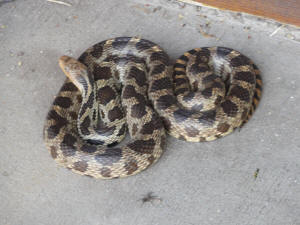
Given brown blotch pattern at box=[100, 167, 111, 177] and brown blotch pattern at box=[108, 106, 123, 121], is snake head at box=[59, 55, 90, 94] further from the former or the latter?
brown blotch pattern at box=[100, 167, 111, 177]

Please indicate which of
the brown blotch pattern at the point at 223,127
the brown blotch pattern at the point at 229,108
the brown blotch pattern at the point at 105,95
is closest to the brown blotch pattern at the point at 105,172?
the brown blotch pattern at the point at 105,95

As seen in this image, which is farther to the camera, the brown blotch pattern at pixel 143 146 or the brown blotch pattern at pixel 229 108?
the brown blotch pattern at pixel 229 108

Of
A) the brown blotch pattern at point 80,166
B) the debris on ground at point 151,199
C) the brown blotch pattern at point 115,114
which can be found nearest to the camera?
the debris on ground at point 151,199

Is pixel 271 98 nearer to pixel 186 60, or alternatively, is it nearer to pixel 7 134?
pixel 186 60

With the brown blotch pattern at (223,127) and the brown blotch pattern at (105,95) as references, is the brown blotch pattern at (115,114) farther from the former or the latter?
the brown blotch pattern at (223,127)

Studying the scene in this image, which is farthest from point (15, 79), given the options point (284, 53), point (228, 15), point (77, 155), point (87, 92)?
point (284, 53)

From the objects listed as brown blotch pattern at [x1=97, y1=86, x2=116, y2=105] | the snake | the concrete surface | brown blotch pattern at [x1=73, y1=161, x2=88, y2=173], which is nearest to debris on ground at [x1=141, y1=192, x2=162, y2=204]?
the concrete surface
